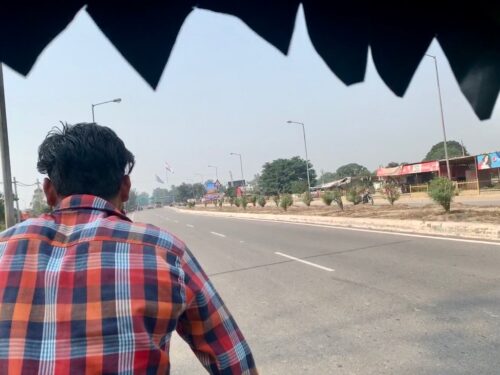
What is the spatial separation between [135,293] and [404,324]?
399 centimetres

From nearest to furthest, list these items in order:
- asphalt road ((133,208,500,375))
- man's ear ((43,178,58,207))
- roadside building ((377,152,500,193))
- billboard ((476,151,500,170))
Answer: man's ear ((43,178,58,207))
asphalt road ((133,208,500,375))
billboard ((476,151,500,170))
roadside building ((377,152,500,193))

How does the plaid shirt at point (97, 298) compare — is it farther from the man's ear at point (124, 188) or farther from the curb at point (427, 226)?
the curb at point (427, 226)

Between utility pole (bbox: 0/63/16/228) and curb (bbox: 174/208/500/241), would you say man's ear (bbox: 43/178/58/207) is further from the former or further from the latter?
curb (bbox: 174/208/500/241)

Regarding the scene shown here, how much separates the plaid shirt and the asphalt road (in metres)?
2.69

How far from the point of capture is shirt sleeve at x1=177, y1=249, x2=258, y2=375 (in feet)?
3.69

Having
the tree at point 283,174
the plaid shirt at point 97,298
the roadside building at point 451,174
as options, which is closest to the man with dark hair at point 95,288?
the plaid shirt at point 97,298

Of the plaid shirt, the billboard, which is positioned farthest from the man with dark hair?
the billboard

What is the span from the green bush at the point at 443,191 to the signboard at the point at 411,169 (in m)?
20.1

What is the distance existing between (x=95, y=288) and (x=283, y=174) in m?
70.2

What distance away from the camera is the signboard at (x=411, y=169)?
36.1 m

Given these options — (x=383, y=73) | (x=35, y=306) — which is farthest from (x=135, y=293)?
(x=383, y=73)

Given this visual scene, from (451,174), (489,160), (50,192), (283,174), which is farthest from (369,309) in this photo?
(283,174)

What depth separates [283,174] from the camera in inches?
2793

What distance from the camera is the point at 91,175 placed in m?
1.22
